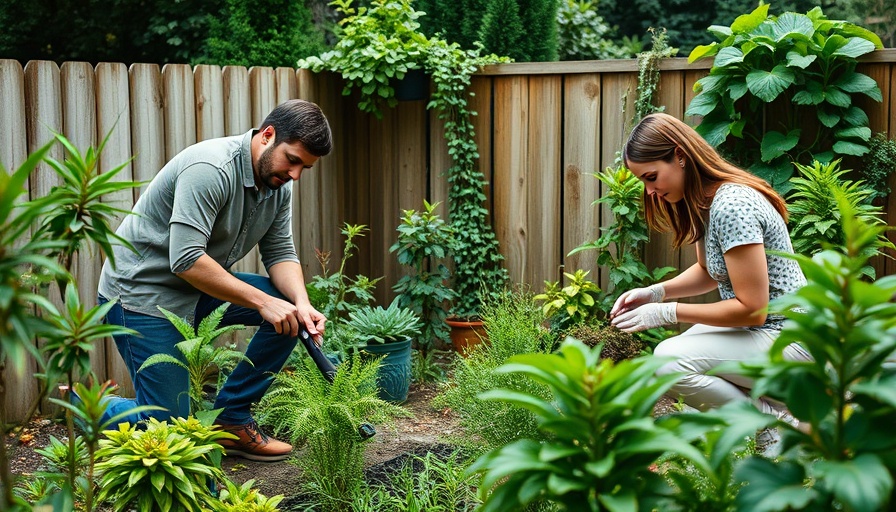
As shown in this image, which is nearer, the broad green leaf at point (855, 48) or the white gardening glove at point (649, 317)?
the white gardening glove at point (649, 317)

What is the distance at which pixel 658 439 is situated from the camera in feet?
4.38

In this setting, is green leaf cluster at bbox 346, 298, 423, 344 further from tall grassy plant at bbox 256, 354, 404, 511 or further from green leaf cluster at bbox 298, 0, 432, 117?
green leaf cluster at bbox 298, 0, 432, 117

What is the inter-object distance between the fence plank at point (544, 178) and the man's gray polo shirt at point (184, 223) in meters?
1.98

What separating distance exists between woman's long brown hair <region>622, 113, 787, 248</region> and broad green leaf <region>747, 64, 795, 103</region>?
1.00 m

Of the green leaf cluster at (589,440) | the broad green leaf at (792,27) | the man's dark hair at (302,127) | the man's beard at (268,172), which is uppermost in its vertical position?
the broad green leaf at (792,27)

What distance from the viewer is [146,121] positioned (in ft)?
13.8

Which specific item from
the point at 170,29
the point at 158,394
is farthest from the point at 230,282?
the point at 170,29

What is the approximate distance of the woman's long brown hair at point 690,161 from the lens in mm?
3092

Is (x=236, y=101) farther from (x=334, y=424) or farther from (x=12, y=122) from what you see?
(x=334, y=424)

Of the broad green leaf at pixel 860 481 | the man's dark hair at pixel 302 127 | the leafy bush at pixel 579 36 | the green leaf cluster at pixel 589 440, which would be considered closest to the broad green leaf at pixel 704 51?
the man's dark hair at pixel 302 127

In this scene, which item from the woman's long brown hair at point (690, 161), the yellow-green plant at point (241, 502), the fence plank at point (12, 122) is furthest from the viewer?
the fence plank at point (12, 122)

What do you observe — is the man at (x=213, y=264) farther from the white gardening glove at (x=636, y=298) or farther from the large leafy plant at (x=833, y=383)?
the large leafy plant at (x=833, y=383)

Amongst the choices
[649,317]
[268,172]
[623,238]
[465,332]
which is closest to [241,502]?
[268,172]

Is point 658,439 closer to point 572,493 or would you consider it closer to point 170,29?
point 572,493
